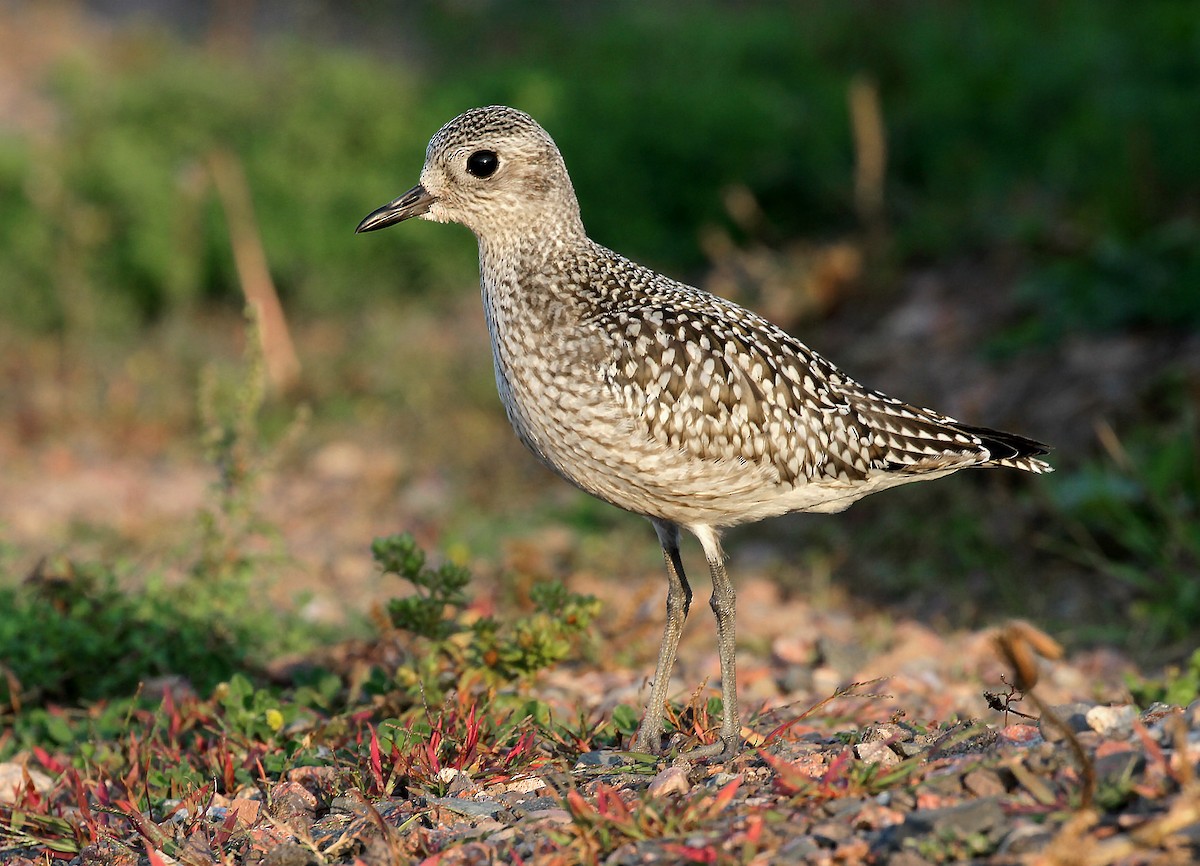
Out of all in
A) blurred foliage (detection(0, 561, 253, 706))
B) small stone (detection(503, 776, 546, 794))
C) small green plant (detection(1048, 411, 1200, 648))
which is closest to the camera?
small stone (detection(503, 776, 546, 794))

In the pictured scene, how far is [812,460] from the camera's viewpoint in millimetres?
5016

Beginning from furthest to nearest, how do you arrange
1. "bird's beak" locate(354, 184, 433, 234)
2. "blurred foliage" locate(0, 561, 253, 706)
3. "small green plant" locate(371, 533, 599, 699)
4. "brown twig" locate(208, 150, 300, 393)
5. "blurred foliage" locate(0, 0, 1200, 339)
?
1. "blurred foliage" locate(0, 0, 1200, 339)
2. "brown twig" locate(208, 150, 300, 393)
3. "blurred foliage" locate(0, 561, 253, 706)
4. "bird's beak" locate(354, 184, 433, 234)
5. "small green plant" locate(371, 533, 599, 699)

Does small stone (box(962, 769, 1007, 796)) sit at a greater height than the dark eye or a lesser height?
lesser

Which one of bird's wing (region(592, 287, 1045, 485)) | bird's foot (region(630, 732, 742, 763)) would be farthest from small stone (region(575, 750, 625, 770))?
bird's wing (region(592, 287, 1045, 485))

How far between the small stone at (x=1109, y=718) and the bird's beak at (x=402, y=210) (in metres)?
3.04

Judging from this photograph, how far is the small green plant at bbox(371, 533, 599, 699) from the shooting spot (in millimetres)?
5039

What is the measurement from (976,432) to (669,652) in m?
1.45

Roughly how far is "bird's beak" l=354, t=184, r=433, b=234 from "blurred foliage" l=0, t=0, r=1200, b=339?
17.6ft

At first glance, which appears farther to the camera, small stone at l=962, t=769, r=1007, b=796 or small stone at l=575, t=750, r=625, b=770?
small stone at l=575, t=750, r=625, b=770

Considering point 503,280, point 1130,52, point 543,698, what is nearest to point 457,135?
point 503,280

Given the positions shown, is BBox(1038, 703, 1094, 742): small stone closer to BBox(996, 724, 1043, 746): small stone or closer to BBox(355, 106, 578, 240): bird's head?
BBox(996, 724, 1043, 746): small stone

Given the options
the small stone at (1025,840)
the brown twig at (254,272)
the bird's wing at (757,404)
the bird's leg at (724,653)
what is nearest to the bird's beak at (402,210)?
the bird's wing at (757,404)

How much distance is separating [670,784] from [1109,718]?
1.30 metres

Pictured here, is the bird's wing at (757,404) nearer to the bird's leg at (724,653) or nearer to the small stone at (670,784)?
the bird's leg at (724,653)
